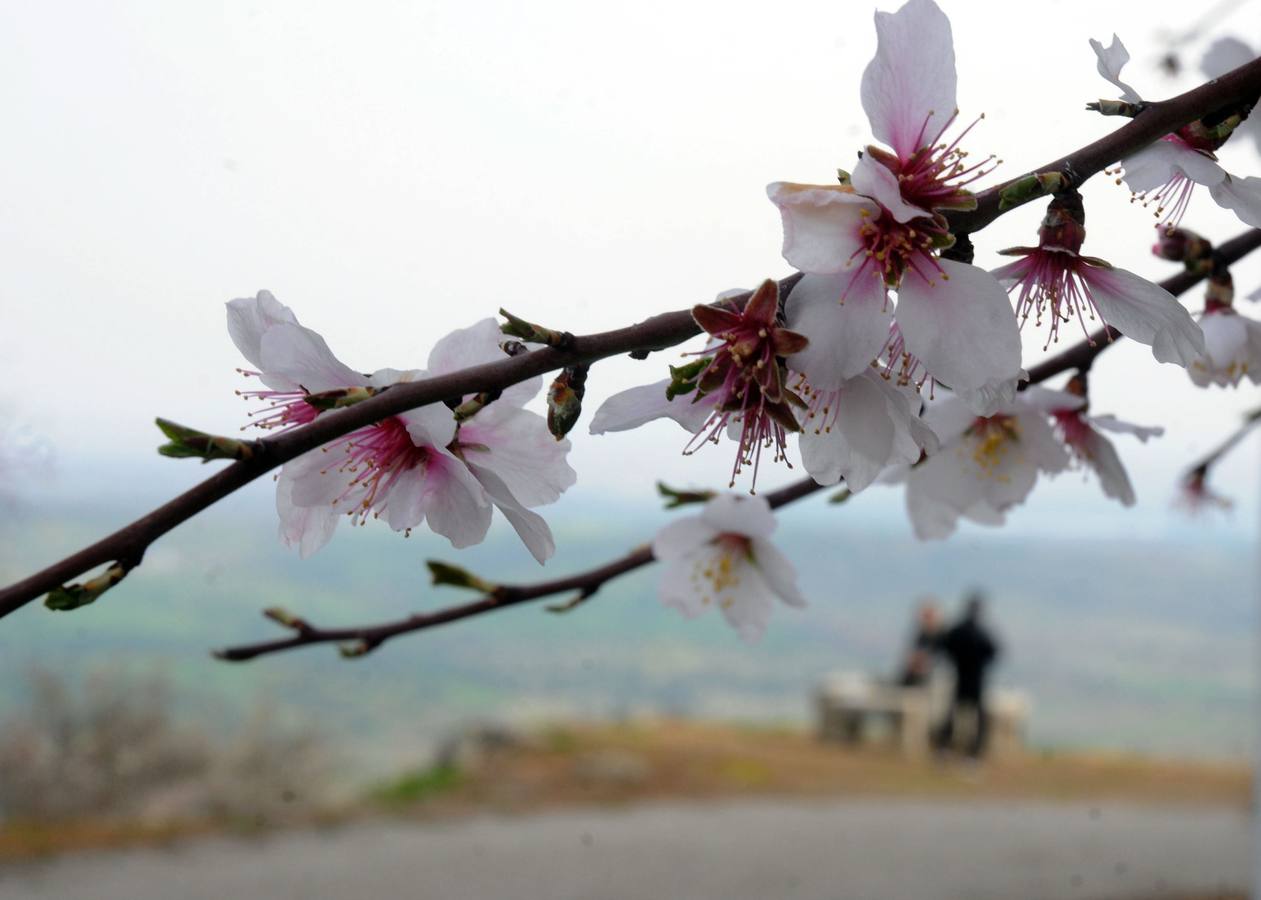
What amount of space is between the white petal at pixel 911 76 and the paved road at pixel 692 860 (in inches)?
77.3

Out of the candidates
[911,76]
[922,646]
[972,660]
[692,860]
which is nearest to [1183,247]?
[911,76]

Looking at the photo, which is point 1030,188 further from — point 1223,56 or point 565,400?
point 1223,56

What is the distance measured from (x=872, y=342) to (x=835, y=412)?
0.05m

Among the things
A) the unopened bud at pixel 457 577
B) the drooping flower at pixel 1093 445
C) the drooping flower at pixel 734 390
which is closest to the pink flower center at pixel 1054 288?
the drooping flower at pixel 734 390

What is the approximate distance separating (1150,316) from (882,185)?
0.39ft

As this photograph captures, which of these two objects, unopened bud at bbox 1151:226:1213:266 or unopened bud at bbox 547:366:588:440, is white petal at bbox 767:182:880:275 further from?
unopened bud at bbox 1151:226:1213:266

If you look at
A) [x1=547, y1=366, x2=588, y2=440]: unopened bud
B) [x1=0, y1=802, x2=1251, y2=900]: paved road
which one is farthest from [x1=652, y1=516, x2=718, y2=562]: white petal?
[x1=0, y1=802, x2=1251, y2=900]: paved road

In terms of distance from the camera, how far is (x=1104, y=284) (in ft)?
1.33

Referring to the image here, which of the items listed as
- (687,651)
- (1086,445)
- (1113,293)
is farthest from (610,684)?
(1113,293)

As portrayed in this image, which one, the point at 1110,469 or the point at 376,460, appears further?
the point at 1110,469

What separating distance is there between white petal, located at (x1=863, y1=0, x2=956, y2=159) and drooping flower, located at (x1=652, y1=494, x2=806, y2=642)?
0.41m

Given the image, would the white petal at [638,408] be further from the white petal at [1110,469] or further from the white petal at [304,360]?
the white petal at [1110,469]

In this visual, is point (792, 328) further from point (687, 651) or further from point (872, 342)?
point (687, 651)

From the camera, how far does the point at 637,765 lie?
147 inches
